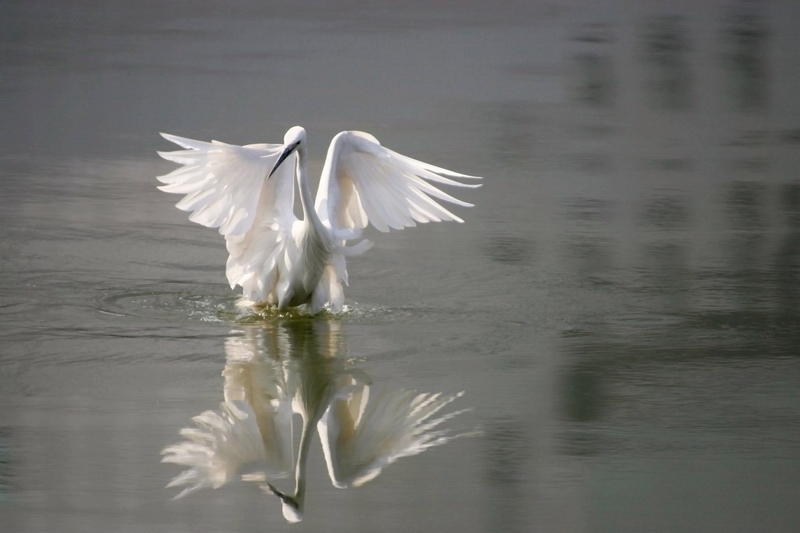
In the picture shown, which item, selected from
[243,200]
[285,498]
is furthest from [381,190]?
[285,498]

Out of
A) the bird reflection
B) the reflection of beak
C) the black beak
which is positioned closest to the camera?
the black beak

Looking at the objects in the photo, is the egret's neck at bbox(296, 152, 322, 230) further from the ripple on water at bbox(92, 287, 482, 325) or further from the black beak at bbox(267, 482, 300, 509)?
the black beak at bbox(267, 482, 300, 509)

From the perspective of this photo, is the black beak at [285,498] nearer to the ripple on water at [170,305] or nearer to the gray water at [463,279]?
the gray water at [463,279]

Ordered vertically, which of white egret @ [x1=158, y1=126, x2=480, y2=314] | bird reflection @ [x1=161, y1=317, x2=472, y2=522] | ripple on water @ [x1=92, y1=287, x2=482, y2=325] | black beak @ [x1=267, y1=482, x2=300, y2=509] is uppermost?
white egret @ [x1=158, y1=126, x2=480, y2=314]

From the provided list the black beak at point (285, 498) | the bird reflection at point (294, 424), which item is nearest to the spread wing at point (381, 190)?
the bird reflection at point (294, 424)

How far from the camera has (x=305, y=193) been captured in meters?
6.91

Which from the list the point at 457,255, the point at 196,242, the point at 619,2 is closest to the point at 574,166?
the point at 457,255

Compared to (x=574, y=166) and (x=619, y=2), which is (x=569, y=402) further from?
(x=619, y=2)

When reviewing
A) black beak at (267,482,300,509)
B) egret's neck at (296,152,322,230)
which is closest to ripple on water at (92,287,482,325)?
egret's neck at (296,152,322,230)

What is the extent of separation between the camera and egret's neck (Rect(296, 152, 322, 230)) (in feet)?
22.7

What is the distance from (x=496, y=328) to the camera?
7051 mm

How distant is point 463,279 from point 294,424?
2.63 meters

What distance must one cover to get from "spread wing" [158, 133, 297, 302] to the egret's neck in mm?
150

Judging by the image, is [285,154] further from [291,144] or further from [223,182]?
[223,182]
